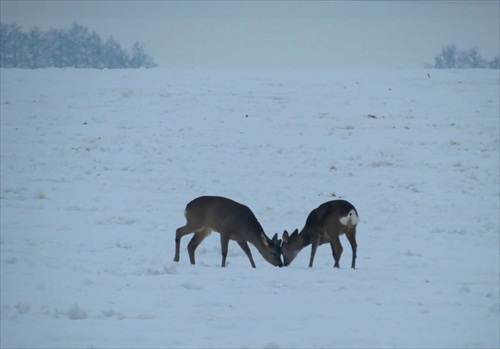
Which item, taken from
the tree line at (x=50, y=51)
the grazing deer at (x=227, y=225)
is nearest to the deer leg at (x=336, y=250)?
the grazing deer at (x=227, y=225)

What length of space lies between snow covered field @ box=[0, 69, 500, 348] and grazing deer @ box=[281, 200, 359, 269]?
415mm

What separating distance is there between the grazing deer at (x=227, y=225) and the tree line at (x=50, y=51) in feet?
212

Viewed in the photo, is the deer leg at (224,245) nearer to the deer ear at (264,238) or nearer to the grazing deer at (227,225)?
the grazing deer at (227,225)

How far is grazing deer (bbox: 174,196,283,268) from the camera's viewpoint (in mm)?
12438

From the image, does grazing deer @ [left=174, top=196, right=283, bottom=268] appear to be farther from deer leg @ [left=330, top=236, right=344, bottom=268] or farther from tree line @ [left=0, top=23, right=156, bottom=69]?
tree line @ [left=0, top=23, right=156, bottom=69]

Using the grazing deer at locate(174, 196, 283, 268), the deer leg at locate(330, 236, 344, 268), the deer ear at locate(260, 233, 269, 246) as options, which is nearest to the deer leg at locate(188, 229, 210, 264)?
the grazing deer at locate(174, 196, 283, 268)

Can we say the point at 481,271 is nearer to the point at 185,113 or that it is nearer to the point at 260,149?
the point at 260,149

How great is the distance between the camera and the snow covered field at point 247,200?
26.9 ft

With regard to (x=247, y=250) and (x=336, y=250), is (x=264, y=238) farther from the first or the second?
(x=336, y=250)

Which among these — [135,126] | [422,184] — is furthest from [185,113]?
[422,184]

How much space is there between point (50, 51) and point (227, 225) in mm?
69737

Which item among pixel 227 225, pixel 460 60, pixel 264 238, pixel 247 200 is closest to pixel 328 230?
pixel 264 238

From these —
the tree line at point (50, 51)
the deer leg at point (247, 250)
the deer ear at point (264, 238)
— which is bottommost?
the deer leg at point (247, 250)

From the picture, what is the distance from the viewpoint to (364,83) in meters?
41.7
